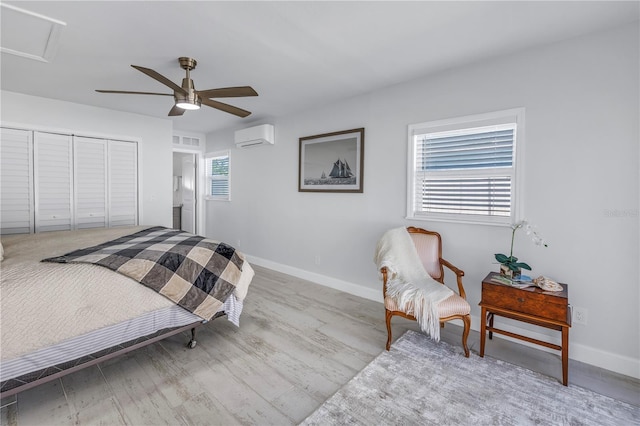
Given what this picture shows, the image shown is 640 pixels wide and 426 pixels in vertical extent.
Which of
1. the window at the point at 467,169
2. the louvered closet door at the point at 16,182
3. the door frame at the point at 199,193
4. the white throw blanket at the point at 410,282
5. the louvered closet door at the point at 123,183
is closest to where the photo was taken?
the white throw blanket at the point at 410,282

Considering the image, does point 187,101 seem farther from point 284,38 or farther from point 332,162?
point 332,162

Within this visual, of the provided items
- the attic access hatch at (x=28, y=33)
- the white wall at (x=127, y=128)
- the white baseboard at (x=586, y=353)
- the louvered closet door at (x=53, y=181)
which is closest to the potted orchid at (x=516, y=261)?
the white baseboard at (x=586, y=353)

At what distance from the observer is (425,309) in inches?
89.8

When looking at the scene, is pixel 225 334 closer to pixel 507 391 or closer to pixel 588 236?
pixel 507 391

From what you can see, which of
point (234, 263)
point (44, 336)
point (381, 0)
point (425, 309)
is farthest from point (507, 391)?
point (44, 336)

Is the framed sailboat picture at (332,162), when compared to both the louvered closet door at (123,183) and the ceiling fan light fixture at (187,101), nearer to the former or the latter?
the ceiling fan light fixture at (187,101)

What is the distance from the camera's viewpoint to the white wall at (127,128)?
372 cm

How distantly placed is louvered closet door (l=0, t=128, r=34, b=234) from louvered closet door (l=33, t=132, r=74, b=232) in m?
0.08

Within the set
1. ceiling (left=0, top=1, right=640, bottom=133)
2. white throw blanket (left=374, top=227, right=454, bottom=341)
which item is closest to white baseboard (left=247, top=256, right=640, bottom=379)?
white throw blanket (left=374, top=227, right=454, bottom=341)

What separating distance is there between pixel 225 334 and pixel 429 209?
2.38 m

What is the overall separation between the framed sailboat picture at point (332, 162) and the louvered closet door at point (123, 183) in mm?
2653

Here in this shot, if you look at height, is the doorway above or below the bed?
above

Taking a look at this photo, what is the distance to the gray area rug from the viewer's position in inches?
67.2

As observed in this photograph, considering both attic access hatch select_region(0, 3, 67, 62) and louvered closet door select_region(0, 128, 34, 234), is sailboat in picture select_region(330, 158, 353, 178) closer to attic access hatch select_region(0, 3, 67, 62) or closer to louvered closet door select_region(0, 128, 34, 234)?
attic access hatch select_region(0, 3, 67, 62)
